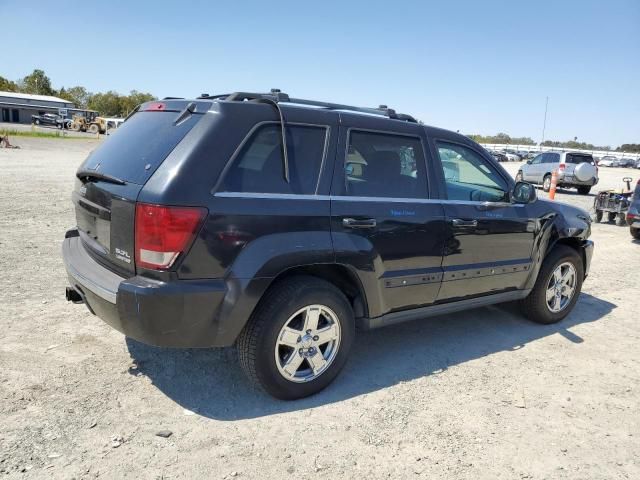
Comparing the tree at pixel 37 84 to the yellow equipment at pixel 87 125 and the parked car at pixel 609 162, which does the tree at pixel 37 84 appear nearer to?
the yellow equipment at pixel 87 125

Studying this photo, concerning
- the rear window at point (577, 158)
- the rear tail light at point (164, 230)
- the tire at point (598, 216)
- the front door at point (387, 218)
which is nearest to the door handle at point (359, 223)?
the front door at point (387, 218)

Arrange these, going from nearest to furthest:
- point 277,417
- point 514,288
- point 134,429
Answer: point 134,429, point 277,417, point 514,288

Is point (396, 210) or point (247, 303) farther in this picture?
point (396, 210)

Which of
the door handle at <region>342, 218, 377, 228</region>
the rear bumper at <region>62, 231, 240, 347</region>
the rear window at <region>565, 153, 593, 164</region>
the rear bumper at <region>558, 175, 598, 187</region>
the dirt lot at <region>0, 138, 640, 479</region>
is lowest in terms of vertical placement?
the dirt lot at <region>0, 138, 640, 479</region>

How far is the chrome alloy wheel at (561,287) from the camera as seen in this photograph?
197 inches

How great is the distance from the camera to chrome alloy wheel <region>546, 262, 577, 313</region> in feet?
16.4

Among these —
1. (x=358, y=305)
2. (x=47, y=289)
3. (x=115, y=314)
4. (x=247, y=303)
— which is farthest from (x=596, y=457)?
(x=47, y=289)

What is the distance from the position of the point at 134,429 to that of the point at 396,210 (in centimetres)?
219

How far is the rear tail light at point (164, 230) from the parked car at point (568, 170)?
62.5ft

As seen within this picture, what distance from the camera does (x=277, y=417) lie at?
3.10m

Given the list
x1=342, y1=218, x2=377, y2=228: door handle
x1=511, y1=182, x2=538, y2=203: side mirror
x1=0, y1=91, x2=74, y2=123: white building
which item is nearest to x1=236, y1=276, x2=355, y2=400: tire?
x1=342, y1=218, x2=377, y2=228: door handle

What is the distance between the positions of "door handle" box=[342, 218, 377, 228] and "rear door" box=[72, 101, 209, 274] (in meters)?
1.13

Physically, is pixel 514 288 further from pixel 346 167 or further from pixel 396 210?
pixel 346 167

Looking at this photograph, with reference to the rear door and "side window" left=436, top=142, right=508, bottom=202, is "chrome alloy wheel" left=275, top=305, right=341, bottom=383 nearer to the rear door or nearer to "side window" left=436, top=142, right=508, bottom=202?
the rear door
